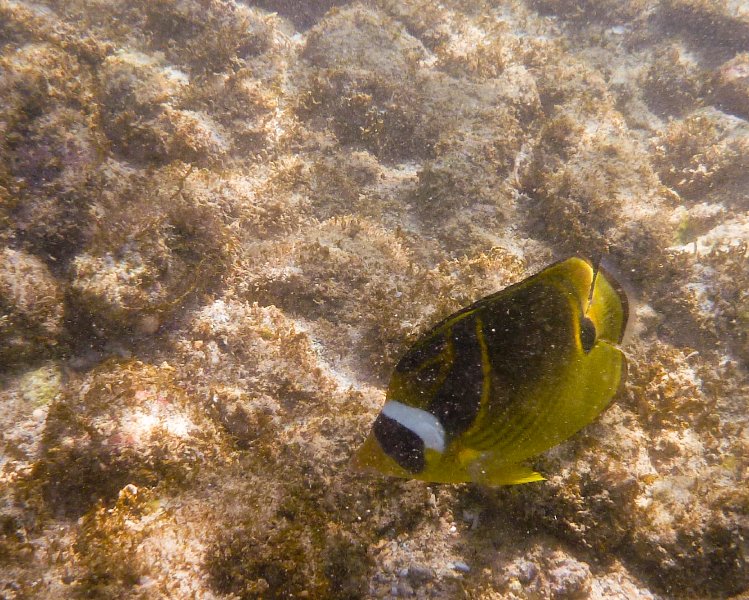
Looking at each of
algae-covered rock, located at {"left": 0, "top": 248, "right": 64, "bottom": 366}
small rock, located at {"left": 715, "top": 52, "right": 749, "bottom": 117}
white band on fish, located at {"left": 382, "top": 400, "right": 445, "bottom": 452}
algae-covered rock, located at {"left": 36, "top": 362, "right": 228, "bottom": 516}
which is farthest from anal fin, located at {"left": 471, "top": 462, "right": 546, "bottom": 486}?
small rock, located at {"left": 715, "top": 52, "right": 749, "bottom": 117}

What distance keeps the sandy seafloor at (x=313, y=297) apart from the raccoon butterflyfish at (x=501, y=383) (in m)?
0.38

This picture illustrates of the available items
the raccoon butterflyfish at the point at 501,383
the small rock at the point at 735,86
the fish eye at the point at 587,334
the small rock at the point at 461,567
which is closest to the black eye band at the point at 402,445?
the raccoon butterflyfish at the point at 501,383

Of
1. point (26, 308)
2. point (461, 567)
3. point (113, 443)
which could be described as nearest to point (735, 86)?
point (461, 567)

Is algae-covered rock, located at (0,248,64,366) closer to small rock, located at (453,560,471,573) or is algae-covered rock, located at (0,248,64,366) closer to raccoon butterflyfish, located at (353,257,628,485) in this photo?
raccoon butterflyfish, located at (353,257,628,485)

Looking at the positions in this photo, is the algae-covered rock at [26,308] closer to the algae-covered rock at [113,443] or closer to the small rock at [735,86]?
the algae-covered rock at [113,443]

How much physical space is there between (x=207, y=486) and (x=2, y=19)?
6.22 metres

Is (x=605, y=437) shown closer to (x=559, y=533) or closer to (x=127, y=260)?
(x=559, y=533)

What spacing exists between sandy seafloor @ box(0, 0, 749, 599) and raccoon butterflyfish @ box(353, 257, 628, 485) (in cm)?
38

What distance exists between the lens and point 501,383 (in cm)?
140

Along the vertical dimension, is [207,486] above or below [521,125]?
below

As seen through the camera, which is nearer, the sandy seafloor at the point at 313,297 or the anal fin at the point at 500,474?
the anal fin at the point at 500,474

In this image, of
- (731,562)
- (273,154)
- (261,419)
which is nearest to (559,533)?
(731,562)

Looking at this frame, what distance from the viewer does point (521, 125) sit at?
17.9ft

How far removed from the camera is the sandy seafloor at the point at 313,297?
2137 millimetres
